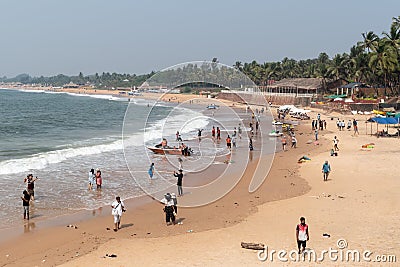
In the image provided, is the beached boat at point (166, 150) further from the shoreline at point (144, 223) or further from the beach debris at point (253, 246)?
the beach debris at point (253, 246)

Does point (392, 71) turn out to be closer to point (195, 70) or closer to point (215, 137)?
point (215, 137)

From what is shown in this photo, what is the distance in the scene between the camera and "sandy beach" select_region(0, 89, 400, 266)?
9984mm

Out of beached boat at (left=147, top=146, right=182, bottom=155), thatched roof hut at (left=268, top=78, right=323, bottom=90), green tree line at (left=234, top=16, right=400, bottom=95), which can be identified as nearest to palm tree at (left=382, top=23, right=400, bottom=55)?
green tree line at (left=234, top=16, right=400, bottom=95)

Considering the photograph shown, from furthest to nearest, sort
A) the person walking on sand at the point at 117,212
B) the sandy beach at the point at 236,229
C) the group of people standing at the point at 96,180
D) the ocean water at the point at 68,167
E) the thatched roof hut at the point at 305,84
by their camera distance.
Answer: the thatched roof hut at the point at 305,84 → the group of people standing at the point at 96,180 → the ocean water at the point at 68,167 → the person walking on sand at the point at 117,212 → the sandy beach at the point at 236,229

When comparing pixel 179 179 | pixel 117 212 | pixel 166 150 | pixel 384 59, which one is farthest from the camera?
pixel 384 59

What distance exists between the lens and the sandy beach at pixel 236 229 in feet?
32.8

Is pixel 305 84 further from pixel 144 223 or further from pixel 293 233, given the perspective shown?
pixel 293 233

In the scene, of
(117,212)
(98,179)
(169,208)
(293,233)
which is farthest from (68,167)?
(293,233)

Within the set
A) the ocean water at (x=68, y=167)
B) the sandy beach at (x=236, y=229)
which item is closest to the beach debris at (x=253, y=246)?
the sandy beach at (x=236, y=229)

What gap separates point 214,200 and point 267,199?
1.90 meters

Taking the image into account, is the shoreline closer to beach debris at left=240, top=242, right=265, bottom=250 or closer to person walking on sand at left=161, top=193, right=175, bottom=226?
person walking on sand at left=161, top=193, right=175, bottom=226

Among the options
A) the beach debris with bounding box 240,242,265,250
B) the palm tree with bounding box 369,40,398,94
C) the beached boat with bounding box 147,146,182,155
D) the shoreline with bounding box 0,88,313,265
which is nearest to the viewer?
the beach debris with bounding box 240,242,265,250

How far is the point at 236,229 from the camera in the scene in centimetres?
1190

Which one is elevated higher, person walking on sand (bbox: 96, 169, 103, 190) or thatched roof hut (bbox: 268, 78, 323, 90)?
thatched roof hut (bbox: 268, 78, 323, 90)
